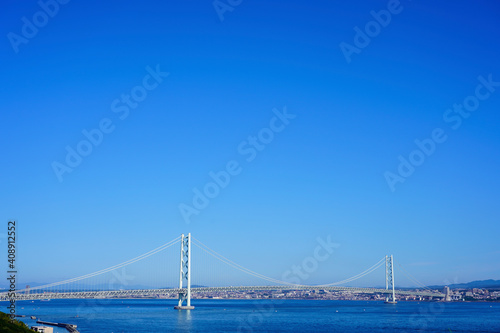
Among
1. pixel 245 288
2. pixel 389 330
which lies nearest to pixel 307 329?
pixel 389 330

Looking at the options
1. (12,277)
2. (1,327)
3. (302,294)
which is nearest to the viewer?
(1,327)

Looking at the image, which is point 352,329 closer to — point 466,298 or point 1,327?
point 1,327

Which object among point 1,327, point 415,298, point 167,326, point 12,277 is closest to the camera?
point 1,327

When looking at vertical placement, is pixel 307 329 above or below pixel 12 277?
below

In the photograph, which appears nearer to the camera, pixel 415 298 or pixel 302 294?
pixel 415 298

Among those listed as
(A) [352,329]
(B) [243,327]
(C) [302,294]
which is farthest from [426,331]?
(C) [302,294]

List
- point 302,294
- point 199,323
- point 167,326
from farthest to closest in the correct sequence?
point 302,294 → point 199,323 → point 167,326

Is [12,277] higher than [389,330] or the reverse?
higher

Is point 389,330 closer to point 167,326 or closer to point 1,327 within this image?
point 167,326

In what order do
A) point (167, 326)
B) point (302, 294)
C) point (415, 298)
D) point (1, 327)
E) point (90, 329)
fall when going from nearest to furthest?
point (1, 327)
point (90, 329)
point (167, 326)
point (415, 298)
point (302, 294)
